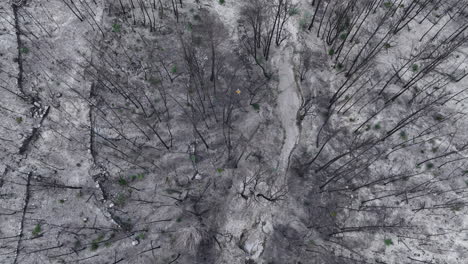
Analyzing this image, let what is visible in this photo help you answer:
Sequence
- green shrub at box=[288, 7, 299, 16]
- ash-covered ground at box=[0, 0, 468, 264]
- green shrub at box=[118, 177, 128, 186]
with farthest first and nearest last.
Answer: green shrub at box=[288, 7, 299, 16] → green shrub at box=[118, 177, 128, 186] → ash-covered ground at box=[0, 0, 468, 264]

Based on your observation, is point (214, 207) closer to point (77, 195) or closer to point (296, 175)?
point (296, 175)

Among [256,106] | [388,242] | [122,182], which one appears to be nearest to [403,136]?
[388,242]

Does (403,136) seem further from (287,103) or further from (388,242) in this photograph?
(287,103)

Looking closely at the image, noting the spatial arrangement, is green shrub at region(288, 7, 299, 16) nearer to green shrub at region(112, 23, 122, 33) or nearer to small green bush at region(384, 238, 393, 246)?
green shrub at region(112, 23, 122, 33)

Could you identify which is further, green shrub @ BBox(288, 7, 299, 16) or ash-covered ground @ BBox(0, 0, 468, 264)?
green shrub @ BBox(288, 7, 299, 16)

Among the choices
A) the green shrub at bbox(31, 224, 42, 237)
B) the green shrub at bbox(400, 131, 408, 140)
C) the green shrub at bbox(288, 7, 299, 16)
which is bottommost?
the green shrub at bbox(31, 224, 42, 237)

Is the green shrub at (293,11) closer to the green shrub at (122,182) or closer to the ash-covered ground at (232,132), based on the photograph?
the ash-covered ground at (232,132)

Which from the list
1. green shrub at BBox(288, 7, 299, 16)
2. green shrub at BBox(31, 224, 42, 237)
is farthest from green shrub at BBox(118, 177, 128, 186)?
green shrub at BBox(288, 7, 299, 16)

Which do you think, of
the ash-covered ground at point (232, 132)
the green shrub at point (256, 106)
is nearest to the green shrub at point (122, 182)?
the ash-covered ground at point (232, 132)

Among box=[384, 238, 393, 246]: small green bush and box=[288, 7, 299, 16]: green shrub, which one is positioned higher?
box=[288, 7, 299, 16]: green shrub

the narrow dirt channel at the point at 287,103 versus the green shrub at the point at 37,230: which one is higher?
the narrow dirt channel at the point at 287,103

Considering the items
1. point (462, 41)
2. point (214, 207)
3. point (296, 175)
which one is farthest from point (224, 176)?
point (462, 41)
